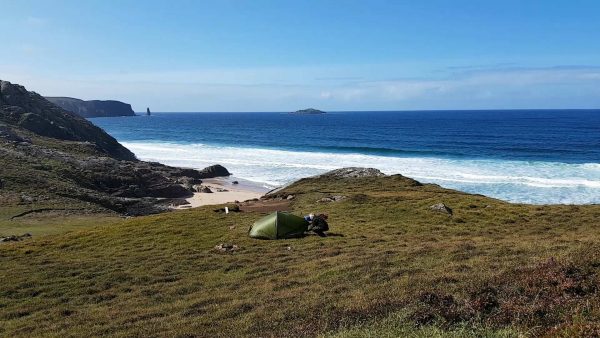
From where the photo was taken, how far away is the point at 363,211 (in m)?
29.9

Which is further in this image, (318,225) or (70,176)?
(70,176)

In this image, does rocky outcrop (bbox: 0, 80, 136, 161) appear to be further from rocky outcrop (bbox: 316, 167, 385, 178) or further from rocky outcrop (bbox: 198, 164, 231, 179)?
rocky outcrop (bbox: 316, 167, 385, 178)

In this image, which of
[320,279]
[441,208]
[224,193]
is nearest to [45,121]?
[224,193]

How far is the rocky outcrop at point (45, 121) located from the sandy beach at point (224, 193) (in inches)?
879

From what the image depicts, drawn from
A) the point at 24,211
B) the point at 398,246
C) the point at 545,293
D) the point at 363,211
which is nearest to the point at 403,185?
the point at 363,211

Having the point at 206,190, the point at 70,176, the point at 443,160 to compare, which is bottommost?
the point at 206,190

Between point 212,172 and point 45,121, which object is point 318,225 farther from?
point 45,121

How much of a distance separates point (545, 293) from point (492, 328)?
2.43 m

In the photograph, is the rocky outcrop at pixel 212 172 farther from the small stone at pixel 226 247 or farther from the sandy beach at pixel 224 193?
the small stone at pixel 226 247

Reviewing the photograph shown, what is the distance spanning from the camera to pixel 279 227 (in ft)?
76.3

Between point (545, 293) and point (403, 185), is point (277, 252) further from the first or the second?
point (403, 185)

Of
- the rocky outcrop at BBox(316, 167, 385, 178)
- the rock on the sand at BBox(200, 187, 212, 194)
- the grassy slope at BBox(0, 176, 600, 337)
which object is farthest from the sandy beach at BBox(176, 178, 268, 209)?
the grassy slope at BBox(0, 176, 600, 337)

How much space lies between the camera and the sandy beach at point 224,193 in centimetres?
5009

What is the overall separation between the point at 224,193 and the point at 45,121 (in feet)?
138
